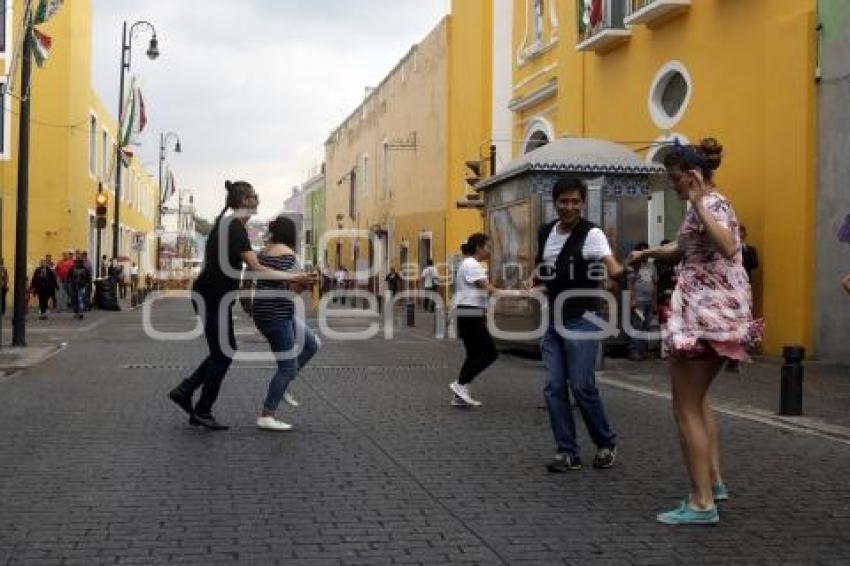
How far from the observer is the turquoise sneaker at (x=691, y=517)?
17.1 feet

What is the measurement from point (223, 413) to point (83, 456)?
217cm

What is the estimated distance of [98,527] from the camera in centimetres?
510

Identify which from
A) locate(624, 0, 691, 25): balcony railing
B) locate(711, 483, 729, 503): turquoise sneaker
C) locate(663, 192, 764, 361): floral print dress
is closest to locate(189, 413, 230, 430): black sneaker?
locate(711, 483, 729, 503): turquoise sneaker

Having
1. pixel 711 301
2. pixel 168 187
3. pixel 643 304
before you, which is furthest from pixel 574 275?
pixel 168 187

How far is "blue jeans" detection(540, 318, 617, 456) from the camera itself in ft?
21.4

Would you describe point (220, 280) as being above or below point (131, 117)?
below

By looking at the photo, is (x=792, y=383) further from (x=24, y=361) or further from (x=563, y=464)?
(x=24, y=361)

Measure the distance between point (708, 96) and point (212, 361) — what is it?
1110 centimetres

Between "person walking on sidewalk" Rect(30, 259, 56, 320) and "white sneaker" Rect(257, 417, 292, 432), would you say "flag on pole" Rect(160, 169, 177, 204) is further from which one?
"white sneaker" Rect(257, 417, 292, 432)

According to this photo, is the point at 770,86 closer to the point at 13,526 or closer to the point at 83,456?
the point at 83,456

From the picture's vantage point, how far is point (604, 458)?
6.63m

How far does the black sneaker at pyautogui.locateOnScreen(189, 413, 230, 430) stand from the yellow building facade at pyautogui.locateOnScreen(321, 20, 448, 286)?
24.7 metres

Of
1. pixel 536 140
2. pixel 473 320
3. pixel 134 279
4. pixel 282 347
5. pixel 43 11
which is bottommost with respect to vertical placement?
pixel 282 347

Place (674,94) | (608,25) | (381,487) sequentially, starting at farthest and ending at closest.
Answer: (608,25) → (674,94) → (381,487)
